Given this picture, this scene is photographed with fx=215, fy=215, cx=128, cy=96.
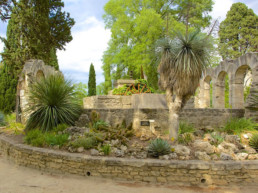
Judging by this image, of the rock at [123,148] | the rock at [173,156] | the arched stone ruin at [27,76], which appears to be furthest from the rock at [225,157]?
the arched stone ruin at [27,76]

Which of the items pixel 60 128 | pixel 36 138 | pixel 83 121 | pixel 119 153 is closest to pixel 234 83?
pixel 83 121

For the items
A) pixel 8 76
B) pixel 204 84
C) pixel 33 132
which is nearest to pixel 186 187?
pixel 33 132

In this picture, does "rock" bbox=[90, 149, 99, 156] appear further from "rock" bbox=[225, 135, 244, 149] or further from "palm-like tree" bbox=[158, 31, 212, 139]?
"rock" bbox=[225, 135, 244, 149]

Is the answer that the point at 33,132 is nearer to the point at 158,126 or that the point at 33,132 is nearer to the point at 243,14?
the point at 158,126

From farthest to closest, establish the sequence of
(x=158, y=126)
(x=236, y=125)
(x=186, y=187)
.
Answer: (x=236, y=125), (x=158, y=126), (x=186, y=187)

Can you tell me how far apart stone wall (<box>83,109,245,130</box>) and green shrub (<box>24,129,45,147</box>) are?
1.88 metres

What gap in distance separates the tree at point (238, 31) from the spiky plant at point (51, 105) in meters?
16.7

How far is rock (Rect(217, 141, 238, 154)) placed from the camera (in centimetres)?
512

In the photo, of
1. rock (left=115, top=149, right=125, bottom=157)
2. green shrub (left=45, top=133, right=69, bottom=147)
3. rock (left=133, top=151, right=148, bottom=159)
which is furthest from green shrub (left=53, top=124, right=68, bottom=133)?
rock (left=133, top=151, right=148, bottom=159)

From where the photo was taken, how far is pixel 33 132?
6457 mm

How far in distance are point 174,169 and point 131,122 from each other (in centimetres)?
259

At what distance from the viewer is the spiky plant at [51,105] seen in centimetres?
696

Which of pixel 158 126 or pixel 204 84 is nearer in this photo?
pixel 158 126

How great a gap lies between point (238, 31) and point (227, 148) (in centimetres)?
1859
